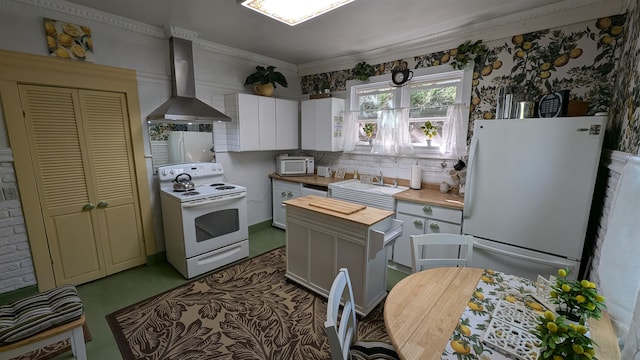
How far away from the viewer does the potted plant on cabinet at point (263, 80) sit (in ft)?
11.8

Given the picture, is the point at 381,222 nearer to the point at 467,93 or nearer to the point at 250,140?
the point at 467,93

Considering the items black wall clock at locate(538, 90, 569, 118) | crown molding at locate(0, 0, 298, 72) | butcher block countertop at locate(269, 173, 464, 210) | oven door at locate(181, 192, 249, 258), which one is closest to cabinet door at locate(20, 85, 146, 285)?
crown molding at locate(0, 0, 298, 72)

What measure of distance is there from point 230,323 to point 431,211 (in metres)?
2.10

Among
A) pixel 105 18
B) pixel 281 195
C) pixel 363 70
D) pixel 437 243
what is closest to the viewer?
pixel 437 243

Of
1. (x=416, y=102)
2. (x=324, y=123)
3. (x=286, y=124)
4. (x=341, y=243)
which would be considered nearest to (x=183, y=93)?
(x=286, y=124)

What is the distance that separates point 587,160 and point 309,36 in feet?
8.91

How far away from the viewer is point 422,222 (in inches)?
106

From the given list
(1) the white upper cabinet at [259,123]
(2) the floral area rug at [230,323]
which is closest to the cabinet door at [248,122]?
(1) the white upper cabinet at [259,123]

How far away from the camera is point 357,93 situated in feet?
12.4

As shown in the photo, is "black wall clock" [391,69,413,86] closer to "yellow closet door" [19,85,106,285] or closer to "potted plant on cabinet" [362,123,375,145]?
"potted plant on cabinet" [362,123,375,145]

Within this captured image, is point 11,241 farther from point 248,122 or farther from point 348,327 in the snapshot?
point 348,327

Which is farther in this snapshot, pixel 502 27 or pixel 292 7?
pixel 502 27

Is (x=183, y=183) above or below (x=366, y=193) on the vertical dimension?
above

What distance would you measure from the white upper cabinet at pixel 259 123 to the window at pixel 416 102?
944 mm
